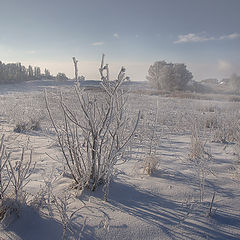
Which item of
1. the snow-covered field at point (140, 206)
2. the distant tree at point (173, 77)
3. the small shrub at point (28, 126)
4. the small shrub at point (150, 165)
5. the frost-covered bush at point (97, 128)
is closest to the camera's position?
→ the snow-covered field at point (140, 206)

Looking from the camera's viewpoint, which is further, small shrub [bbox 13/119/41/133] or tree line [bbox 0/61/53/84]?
tree line [bbox 0/61/53/84]

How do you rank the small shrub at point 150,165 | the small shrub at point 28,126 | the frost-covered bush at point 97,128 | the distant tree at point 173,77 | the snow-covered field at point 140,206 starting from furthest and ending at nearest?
the distant tree at point 173,77 → the small shrub at point 28,126 → the small shrub at point 150,165 → the frost-covered bush at point 97,128 → the snow-covered field at point 140,206

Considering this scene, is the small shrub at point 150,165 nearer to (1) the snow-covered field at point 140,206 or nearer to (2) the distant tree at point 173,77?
(1) the snow-covered field at point 140,206

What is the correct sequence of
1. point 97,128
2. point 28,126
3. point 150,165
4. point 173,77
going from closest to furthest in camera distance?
point 97,128 → point 150,165 → point 28,126 → point 173,77

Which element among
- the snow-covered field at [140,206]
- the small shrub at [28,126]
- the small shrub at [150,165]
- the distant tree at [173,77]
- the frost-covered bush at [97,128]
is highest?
the distant tree at [173,77]

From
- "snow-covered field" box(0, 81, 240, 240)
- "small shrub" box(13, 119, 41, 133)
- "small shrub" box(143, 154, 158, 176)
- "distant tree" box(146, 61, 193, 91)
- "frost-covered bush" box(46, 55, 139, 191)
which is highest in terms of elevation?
"distant tree" box(146, 61, 193, 91)

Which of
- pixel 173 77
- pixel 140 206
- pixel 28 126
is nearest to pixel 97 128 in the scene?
pixel 140 206

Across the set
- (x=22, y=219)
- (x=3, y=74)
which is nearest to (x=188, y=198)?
(x=22, y=219)

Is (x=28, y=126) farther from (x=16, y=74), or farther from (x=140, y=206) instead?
(x=16, y=74)

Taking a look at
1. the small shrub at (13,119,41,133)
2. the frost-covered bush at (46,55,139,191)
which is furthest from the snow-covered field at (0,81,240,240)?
the small shrub at (13,119,41,133)

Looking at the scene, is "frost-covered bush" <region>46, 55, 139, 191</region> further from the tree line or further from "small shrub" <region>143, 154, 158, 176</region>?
the tree line

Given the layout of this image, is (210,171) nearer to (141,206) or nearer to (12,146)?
(141,206)

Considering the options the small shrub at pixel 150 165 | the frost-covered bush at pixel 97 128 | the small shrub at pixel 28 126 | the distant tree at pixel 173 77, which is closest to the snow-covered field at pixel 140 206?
the small shrub at pixel 150 165

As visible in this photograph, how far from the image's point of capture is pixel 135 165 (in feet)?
8.65
